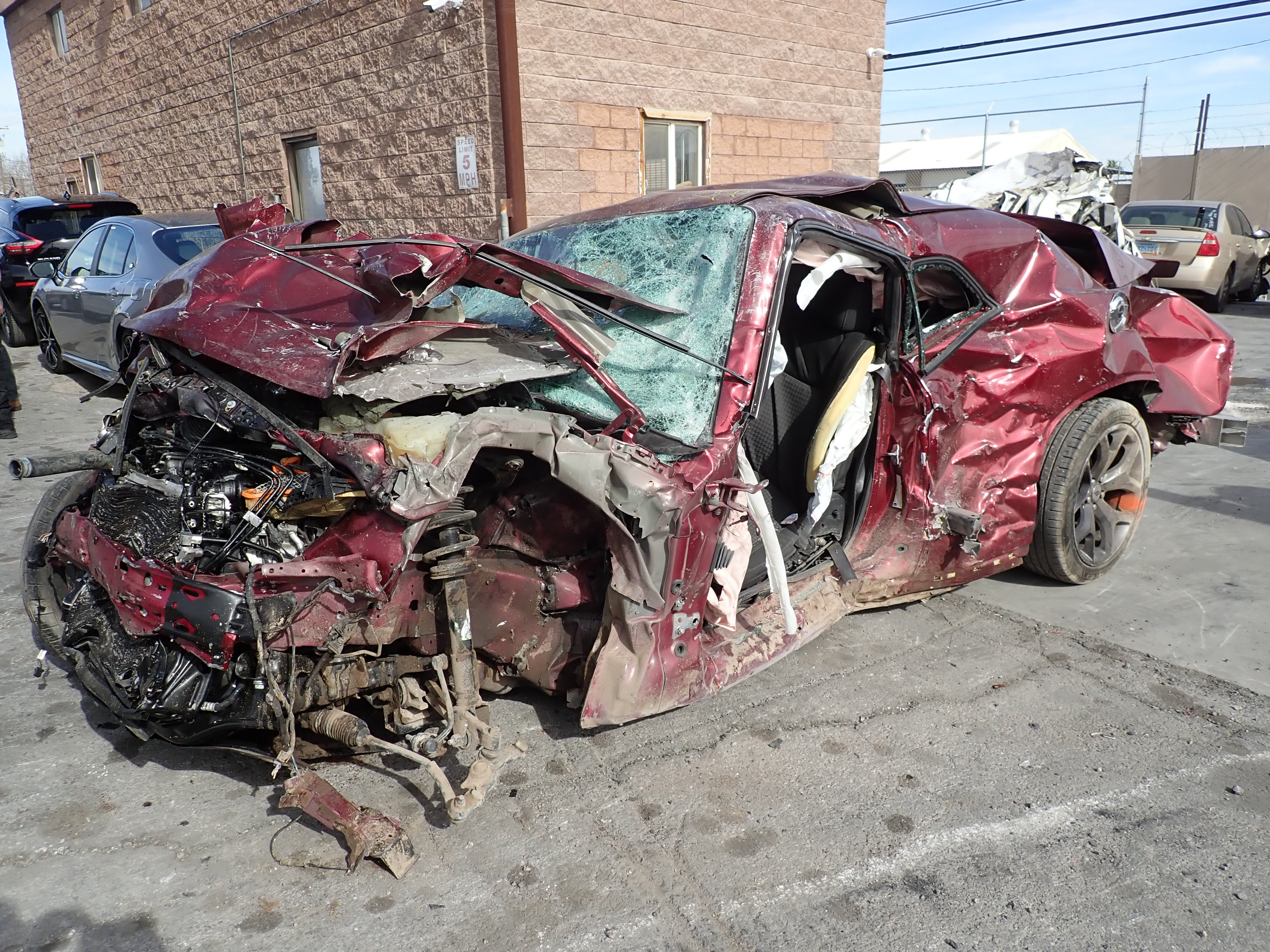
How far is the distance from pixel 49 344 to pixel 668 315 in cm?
900

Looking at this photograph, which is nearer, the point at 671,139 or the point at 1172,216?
the point at 671,139

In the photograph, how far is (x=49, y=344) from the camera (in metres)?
9.37

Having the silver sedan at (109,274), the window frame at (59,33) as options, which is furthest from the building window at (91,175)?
the silver sedan at (109,274)

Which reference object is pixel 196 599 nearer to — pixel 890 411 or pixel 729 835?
pixel 729 835

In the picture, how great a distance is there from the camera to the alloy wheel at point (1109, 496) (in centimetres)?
404

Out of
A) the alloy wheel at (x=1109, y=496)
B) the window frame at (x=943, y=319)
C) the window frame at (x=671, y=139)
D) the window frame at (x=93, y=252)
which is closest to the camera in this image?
the window frame at (x=943, y=319)

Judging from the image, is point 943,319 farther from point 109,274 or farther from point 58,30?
point 58,30

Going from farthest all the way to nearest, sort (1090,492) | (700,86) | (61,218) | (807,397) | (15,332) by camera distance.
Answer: (61,218), (15,332), (700,86), (1090,492), (807,397)

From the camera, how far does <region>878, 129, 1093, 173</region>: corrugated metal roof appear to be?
41.2 metres

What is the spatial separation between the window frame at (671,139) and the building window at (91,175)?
42.6 feet

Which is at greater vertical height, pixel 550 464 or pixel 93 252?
pixel 93 252

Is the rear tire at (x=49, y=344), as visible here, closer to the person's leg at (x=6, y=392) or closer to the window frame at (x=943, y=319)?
the person's leg at (x=6, y=392)

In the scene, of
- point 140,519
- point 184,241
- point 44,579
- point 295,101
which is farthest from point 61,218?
point 140,519

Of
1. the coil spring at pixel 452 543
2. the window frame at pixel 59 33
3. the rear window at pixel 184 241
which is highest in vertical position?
the window frame at pixel 59 33
